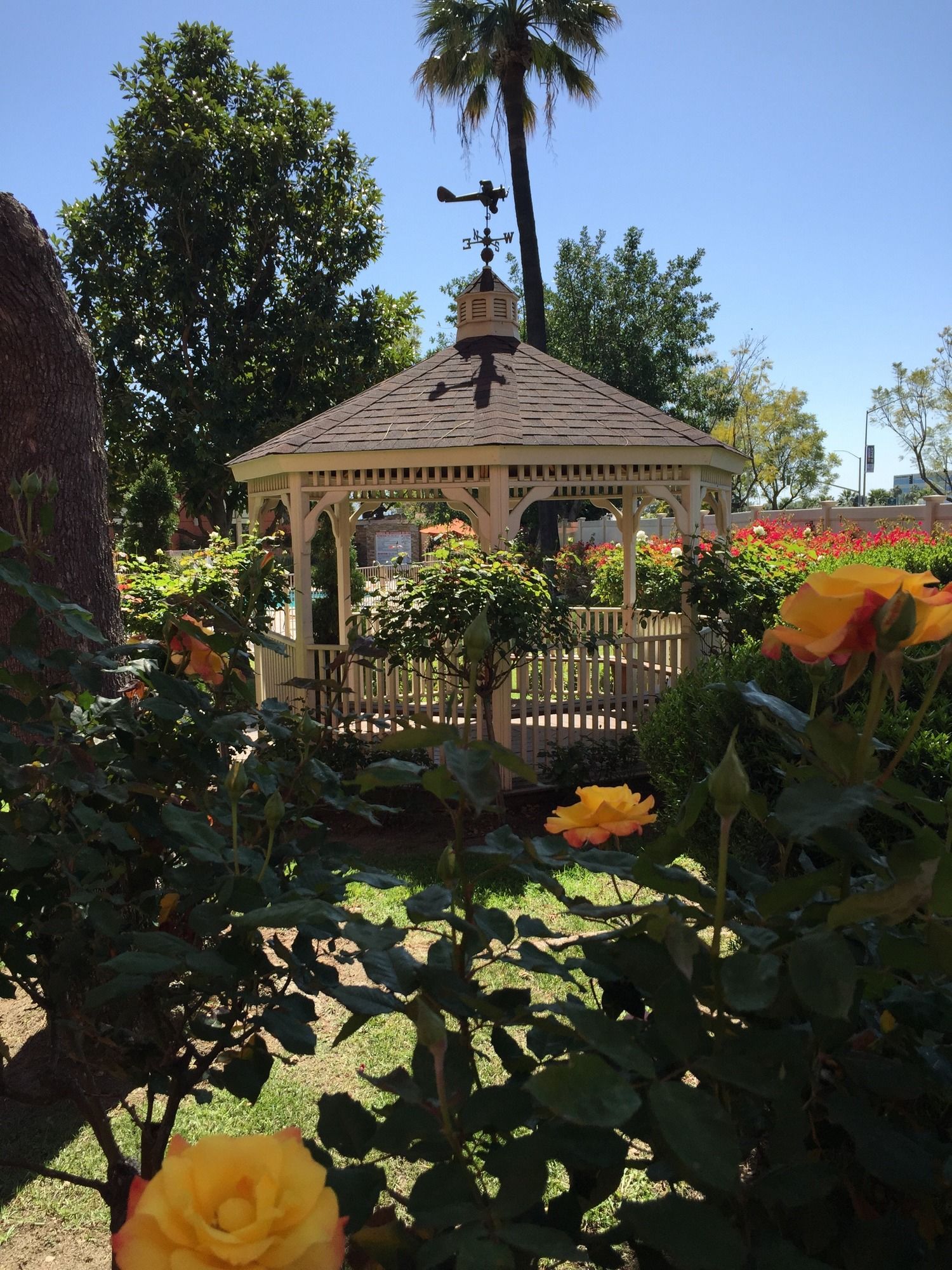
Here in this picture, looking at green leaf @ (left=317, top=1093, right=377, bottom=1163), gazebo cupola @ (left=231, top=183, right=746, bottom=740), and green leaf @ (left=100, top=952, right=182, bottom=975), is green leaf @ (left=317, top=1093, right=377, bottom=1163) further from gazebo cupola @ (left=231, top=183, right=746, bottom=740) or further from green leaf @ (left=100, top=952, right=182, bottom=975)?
gazebo cupola @ (left=231, top=183, right=746, bottom=740)

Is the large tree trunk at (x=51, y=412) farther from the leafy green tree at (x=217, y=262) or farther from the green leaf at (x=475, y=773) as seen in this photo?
the leafy green tree at (x=217, y=262)

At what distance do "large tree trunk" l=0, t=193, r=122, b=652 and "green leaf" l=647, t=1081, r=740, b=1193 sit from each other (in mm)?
4092

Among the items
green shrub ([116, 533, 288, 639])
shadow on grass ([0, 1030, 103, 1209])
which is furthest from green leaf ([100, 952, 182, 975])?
green shrub ([116, 533, 288, 639])

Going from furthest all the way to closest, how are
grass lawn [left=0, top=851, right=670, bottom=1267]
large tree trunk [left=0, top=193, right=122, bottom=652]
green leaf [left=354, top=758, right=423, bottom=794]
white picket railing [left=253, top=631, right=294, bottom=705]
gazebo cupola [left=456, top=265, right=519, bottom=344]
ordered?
1. gazebo cupola [left=456, top=265, right=519, bottom=344]
2. white picket railing [left=253, top=631, right=294, bottom=705]
3. large tree trunk [left=0, top=193, right=122, bottom=652]
4. grass lawn [left=0, top=851, right=670, bottom=1267]
5. green leaf [left=354, top=758, right=423, bottom=794]

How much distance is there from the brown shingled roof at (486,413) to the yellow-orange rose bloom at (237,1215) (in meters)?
8.61

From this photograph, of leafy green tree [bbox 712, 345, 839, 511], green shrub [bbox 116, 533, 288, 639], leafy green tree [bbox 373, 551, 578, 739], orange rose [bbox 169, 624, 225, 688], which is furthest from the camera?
leafy green tree [bbox 712, 345, 839, 511]

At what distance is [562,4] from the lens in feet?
67.7

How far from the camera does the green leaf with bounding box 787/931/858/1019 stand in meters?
0.69

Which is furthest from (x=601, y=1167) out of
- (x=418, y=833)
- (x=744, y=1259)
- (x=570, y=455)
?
(x=570, y=455)

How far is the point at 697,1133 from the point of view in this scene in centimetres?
66

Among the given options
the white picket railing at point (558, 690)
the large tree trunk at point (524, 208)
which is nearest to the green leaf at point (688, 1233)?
the white picket railing at point (558, 690)

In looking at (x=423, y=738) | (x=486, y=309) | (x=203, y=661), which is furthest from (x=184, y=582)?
(x=423, y=738)

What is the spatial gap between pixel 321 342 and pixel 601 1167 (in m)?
25.6

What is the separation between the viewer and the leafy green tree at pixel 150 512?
2439cm
